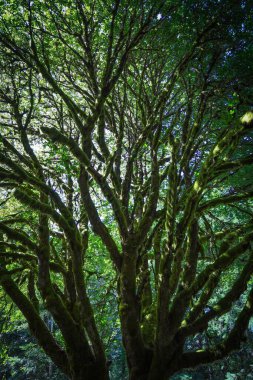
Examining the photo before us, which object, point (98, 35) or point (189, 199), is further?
Answer: point (98, 35)

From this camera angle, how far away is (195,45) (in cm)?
505

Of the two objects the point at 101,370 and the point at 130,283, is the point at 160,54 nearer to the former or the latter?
the point at 130,283

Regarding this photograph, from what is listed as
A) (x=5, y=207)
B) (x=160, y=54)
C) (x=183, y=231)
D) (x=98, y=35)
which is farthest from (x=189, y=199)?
(x=5, y=207)

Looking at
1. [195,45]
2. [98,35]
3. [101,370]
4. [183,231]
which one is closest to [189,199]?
[183,231]

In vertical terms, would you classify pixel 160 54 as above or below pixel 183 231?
above

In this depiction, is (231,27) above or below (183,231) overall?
above

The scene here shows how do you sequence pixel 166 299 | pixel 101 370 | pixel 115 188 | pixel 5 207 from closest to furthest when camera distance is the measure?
pixel 166 299 < pixel 101 370 < pixel 115 188 < pixel 5 207

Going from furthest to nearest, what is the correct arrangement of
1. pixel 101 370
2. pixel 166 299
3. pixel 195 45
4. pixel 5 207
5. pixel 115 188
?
1. pixel 5 207
2. pixel 115 188
3. pixel 195 45
4. pixel 101 370
5. pixel 166 299

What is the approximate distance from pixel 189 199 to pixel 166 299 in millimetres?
1558

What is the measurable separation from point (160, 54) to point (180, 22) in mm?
1188

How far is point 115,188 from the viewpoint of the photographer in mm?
6270

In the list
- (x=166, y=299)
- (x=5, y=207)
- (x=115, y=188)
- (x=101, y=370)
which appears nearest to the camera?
(x=166, y=299)

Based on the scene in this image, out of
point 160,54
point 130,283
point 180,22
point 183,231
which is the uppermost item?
point 160,54

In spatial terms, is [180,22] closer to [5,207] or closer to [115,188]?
[115,188]
